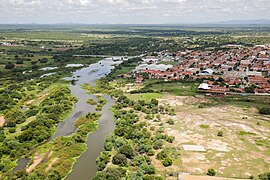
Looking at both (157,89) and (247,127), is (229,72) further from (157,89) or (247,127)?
(247,127)

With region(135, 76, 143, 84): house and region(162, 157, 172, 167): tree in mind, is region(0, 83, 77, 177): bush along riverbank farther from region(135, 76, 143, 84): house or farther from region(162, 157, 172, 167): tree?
region(135, 76, 143, 84): house

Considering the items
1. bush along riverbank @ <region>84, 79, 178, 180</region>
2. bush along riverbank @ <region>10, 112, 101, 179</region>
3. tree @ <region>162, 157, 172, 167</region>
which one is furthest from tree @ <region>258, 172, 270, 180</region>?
bush along riverbank @ <region>10, 112, 101, 179</region>

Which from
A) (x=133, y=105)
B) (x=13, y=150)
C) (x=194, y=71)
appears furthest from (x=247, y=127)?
(x=194, y=71)

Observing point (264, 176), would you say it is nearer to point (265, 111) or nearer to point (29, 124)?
point (265, 111)

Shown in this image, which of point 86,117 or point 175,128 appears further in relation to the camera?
point 86,117

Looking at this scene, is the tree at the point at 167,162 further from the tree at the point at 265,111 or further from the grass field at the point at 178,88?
the grass field at the point at 178,88

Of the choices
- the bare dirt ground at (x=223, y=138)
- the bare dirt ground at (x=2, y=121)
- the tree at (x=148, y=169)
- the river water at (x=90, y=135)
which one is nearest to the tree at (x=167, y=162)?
the bare dirt ground at (x=223, y=138)
